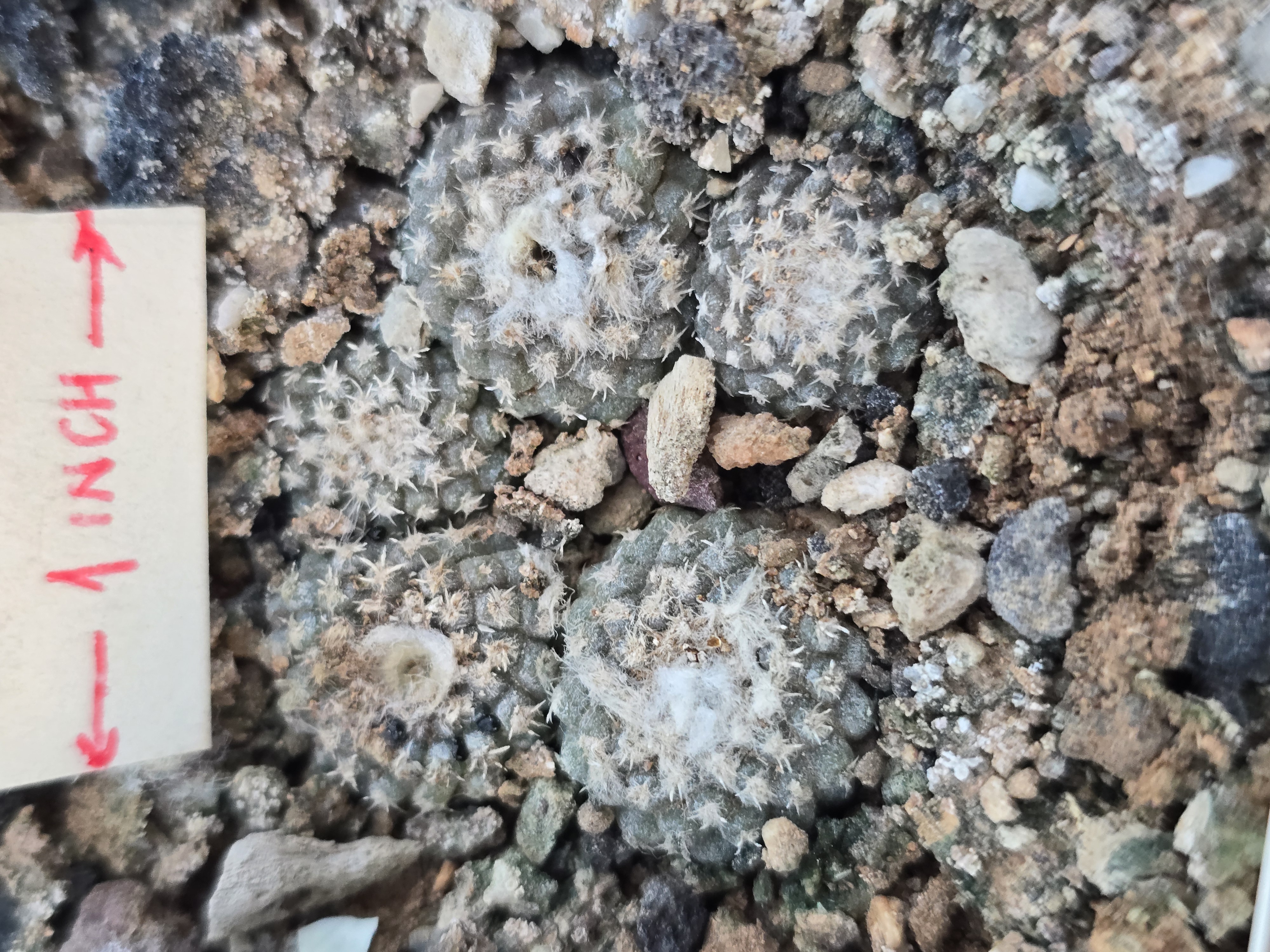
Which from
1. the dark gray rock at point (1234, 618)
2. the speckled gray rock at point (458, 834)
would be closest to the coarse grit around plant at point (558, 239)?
the speckled gray rock at point (458, 834)

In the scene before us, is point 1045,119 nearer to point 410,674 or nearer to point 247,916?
point 410,674

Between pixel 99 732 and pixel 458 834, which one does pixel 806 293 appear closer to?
pixel 458 834

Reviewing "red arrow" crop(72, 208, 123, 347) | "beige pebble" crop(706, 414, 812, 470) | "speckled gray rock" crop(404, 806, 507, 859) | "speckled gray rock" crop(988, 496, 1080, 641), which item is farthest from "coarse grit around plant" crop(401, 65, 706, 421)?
"speckled gray rock" crop(404, 806, 507, 859)

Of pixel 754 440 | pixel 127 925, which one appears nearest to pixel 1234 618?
pixel 754 440

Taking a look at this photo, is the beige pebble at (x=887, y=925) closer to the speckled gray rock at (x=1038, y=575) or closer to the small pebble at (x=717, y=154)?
the speckled gray rock at (x=1038, y=575)

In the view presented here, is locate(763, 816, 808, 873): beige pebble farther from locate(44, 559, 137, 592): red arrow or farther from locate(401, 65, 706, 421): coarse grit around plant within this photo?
locate(44, 559, 137, 592): red arrow

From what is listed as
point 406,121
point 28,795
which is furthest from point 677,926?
point 406,121

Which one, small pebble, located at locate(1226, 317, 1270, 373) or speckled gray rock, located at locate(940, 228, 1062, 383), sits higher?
speckled gray rock, located at locate(940, 228, 1062, 383)

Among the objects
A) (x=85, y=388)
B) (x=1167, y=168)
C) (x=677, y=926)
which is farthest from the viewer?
(x=85, y=388)
